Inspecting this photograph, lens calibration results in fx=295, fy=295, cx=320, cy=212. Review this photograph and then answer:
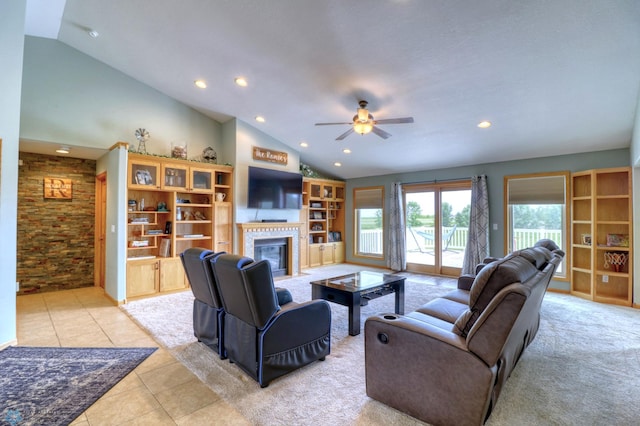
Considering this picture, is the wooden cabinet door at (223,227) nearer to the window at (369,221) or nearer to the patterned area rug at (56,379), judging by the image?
the patterned area rug at (56,379)

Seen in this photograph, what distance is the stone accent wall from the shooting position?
203 inches

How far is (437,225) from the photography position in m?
6.85

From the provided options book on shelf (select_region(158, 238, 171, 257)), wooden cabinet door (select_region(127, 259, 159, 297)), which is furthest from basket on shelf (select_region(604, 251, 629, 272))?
wooden cabinet door (select_region(127, 259, 159, 297))

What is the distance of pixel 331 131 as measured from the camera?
5.77 meters

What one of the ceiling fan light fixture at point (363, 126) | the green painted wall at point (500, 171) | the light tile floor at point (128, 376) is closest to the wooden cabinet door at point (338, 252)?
the green painted wall at point (500, 171)

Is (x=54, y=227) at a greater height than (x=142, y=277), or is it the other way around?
(x=54, y=227)

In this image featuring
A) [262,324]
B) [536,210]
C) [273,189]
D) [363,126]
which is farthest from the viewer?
[273,189]

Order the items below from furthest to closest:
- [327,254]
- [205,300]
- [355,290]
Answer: [327,254], [355,290], [205,300]

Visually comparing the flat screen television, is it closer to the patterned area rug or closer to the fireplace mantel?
the fireplace mantel

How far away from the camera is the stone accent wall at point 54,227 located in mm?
5164

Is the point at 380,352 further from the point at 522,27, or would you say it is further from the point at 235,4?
the point at 235,4

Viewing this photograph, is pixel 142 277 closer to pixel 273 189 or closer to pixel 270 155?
pixel 273 189

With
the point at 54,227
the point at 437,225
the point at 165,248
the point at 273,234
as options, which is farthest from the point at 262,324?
the point at 437,225

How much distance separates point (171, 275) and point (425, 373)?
4.78 m
